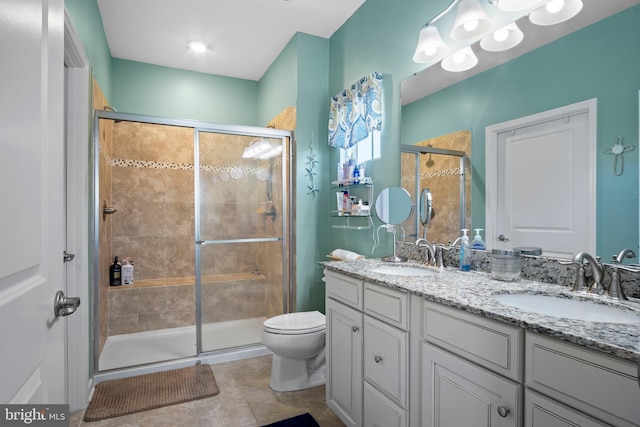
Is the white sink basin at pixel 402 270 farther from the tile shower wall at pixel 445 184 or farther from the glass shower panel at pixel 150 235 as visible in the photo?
the glass shower panel at pixel 150 235

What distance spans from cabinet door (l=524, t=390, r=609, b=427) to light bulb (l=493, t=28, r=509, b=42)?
1.46m

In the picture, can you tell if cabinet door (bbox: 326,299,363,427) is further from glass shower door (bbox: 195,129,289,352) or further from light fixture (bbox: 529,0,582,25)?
light fixture (bbox: 529,0,582,25)

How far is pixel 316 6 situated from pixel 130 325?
325 cm

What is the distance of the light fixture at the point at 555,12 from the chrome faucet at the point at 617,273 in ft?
3.02

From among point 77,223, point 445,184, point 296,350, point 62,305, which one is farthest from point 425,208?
point 77,223

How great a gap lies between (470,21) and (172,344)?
326 cm

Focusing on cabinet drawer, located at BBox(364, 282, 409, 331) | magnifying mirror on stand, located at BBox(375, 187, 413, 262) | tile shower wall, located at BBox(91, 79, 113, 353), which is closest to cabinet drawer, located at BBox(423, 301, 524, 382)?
cabinet drawer, located at BBox(364, 282, 409, 331)

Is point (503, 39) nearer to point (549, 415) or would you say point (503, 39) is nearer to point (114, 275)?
point (549, 415)

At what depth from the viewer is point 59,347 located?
0.91 metres

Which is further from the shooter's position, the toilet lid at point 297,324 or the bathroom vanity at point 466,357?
the toilet lid at point 297,324

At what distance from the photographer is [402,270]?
77.4 inches

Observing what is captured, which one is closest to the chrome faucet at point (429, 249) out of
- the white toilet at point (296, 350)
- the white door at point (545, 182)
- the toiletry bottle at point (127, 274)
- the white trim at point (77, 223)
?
the white door at point (545, 182)

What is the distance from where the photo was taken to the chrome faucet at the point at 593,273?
3.97 ft

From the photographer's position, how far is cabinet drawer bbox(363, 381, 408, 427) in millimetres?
1427
